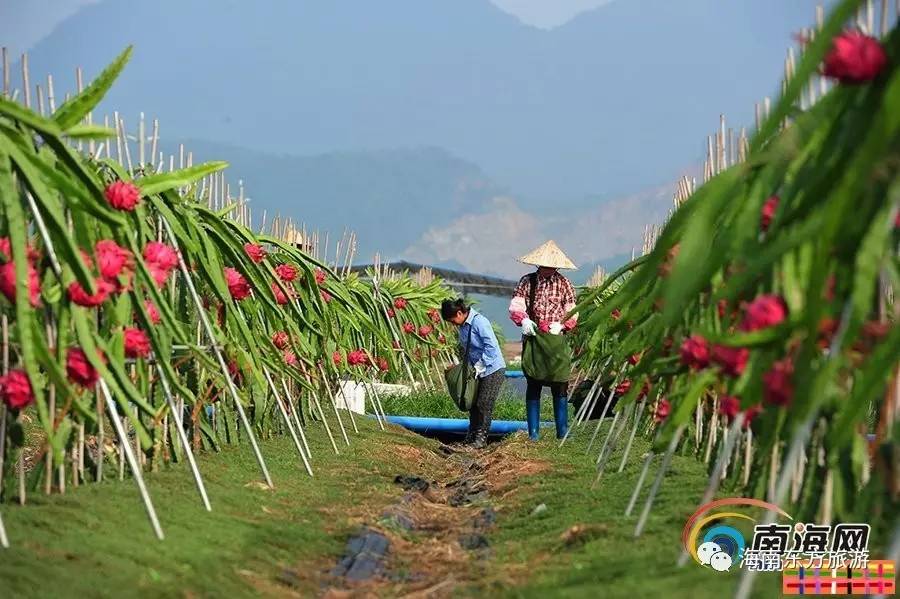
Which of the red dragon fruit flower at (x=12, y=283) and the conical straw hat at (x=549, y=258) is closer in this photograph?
the red dragon fruit flower at (x=12, y=283)

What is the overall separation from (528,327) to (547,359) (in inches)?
11.2

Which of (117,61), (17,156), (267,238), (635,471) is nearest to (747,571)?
(17,156)

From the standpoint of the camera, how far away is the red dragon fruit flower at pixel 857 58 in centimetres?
257

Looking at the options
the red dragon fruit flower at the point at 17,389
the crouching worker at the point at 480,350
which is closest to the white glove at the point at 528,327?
the crouching worker at the point at 480,350

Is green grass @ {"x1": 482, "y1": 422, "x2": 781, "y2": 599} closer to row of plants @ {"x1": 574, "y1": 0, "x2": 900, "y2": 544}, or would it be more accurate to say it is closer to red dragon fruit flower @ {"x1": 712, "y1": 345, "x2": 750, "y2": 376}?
row of plants @ {"x1": 574, "y1": 0, "x2": 900, "y2": 544}

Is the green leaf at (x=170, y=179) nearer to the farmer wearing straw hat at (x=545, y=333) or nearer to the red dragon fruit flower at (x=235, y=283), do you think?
the red dragon fruit flower at (x=235, y=283)

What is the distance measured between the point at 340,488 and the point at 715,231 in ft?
10.2

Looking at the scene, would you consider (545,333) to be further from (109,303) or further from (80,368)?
(80,368)

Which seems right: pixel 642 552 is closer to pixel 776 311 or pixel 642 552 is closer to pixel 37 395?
pixel 776 311

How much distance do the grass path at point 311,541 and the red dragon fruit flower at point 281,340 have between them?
0.75m

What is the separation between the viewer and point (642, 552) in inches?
158

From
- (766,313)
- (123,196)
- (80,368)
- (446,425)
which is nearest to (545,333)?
(446,425)

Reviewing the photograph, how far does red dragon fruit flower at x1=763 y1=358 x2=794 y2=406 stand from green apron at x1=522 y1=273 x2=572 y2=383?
6.28m

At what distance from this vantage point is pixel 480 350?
9.46 m
